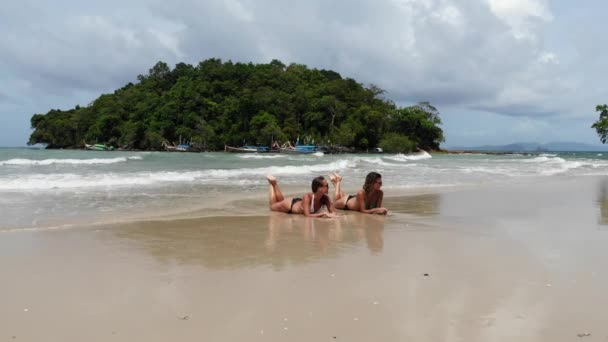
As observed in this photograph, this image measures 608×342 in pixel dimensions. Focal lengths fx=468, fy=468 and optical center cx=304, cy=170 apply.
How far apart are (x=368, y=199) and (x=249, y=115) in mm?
78792

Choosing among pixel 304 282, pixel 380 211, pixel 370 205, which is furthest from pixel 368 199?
pixel 304 282

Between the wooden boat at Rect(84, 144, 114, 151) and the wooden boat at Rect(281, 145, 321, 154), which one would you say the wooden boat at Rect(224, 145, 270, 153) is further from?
the wooden boat at Rect(84, 144, 114, 151)

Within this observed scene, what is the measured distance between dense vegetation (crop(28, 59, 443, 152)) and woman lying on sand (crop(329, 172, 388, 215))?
68334mm

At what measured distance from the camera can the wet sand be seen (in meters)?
3.09

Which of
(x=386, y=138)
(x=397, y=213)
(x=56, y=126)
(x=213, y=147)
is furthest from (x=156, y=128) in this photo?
(x=397, y=213)

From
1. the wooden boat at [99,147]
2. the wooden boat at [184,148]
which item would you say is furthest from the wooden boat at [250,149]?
the wooden boat at [99,147]

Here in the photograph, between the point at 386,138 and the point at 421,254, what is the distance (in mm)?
75279

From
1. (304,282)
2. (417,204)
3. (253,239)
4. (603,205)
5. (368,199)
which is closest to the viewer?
(304,282)

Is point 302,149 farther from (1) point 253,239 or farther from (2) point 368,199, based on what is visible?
(1) point 253,239

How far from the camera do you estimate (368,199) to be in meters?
8.75

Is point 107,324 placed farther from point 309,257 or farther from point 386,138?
point 386,138

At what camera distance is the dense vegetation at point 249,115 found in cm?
8206

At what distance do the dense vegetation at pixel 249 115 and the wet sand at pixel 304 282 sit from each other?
235ft

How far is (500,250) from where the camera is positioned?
5.40m
